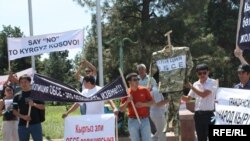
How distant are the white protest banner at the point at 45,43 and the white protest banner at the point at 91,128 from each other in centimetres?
406

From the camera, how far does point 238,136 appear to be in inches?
206

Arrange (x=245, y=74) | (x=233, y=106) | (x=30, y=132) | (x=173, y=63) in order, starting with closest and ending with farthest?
(x=233, y=106) → (x=245, y=74) → (x=30, y=132) → (x=173, y=63)

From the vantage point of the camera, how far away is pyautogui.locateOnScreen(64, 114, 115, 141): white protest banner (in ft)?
29.5

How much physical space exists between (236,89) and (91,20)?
26934 mm

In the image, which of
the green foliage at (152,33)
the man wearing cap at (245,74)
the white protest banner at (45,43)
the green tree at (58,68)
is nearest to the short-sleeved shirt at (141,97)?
the man wearing cap at (245,74)

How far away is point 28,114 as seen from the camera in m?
9.01

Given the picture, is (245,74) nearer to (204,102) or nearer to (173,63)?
(204,102)

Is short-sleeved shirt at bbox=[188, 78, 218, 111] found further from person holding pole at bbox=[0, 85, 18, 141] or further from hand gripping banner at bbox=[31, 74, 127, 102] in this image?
person holding pole at bbox=[0, 85, 18, 141]

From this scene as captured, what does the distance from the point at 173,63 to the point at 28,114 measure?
8.95 ft

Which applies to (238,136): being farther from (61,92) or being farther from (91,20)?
(91,20)

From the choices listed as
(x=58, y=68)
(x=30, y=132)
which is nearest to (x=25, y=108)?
(x=30, y=132)

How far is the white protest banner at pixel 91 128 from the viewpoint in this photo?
8.99m

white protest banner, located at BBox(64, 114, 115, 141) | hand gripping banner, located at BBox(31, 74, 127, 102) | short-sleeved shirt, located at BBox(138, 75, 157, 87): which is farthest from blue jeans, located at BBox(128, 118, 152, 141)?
short-sleeved shirt, located at BBox(138, 75, 157, 87)

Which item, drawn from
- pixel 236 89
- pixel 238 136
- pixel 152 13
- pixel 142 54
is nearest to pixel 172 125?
pixel 236 89
